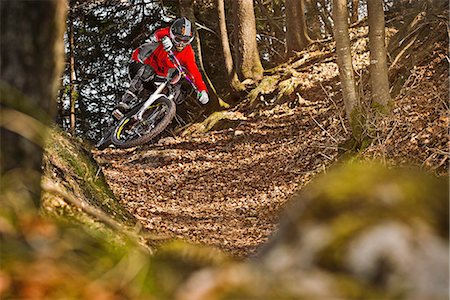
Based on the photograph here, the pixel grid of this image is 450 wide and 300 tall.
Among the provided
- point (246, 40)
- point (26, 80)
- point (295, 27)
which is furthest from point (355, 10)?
point (26, 80)

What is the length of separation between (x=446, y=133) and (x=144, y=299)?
6.60 meters

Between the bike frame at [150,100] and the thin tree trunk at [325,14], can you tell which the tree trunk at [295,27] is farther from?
the bike frame at [150,100]

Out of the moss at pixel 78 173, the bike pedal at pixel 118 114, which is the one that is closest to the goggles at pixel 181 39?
the bike pedal at pixel 118 114

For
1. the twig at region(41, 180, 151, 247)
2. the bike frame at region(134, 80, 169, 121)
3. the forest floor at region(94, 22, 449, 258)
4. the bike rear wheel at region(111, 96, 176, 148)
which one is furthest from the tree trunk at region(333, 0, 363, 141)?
the twig at region(41, 180, 151, 247)

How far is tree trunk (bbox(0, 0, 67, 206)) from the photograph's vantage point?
159 cm

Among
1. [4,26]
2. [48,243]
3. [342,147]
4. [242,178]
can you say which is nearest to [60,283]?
[48,243]

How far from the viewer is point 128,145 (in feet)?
39.9

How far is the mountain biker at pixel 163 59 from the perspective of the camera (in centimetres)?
1151

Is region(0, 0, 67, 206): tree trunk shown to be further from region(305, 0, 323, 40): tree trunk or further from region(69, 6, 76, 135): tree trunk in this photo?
region(305, 0, 323, 40): tree trunk

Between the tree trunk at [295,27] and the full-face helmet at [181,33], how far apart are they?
4819 millimetres

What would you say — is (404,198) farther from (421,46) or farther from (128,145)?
Answer: (128,145)

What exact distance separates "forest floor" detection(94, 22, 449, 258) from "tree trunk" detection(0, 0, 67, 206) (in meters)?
5.17

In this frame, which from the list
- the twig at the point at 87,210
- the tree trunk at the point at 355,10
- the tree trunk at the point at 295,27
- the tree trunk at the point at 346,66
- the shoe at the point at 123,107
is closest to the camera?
the twig at the point at 87,210

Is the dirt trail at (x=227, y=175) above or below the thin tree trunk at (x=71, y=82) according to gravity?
below
